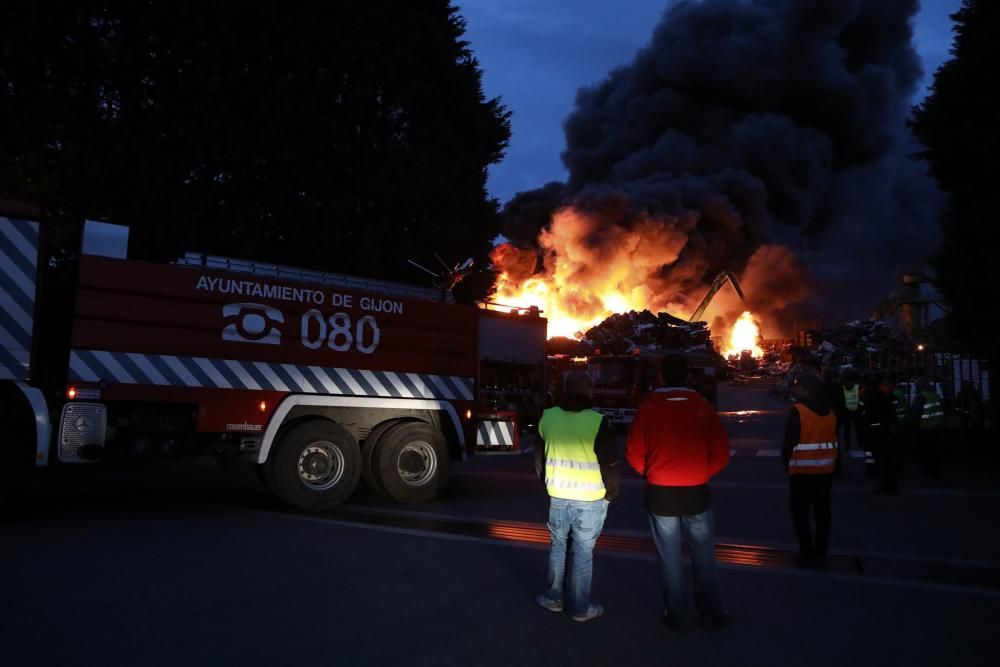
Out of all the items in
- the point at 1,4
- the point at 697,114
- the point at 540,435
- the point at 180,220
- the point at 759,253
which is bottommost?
the point at 540,435

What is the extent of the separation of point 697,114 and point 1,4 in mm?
52905

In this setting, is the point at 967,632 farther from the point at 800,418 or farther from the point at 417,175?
the point at 417,175

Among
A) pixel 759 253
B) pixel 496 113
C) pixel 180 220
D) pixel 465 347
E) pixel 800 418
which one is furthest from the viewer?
pixel 759 253

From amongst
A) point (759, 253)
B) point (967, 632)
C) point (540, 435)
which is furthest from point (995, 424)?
point (759, 253)

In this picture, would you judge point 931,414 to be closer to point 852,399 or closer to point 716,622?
point 852,399

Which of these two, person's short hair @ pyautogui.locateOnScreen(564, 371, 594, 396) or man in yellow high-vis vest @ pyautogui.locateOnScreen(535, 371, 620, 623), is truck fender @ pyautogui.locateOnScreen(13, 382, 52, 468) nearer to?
man in yellow high-vis vest @ pyautogui.locateOnScreen(535, 371, 620, 623)

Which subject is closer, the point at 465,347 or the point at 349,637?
the point at 349,637

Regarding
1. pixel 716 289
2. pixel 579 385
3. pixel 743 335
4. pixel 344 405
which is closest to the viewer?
pixel 579 385

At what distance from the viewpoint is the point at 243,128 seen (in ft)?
46.9

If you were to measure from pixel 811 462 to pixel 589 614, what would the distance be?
257 cm

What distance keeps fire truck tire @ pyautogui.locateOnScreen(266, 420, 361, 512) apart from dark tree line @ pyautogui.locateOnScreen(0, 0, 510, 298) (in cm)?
635

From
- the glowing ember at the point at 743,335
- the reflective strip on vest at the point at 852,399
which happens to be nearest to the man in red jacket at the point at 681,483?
the reflective strip on vest at the point at 852,399

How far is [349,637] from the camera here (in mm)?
4312

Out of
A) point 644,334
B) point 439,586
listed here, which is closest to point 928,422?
point 439,586
